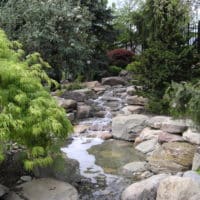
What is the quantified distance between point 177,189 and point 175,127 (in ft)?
9.90

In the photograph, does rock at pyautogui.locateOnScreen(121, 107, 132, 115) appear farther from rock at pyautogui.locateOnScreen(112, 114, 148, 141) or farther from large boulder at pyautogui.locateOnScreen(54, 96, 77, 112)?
large boulder at pyautogui.locateOnScreen(54, 96, 77, 112)

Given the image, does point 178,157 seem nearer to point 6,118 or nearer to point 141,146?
point 141,146

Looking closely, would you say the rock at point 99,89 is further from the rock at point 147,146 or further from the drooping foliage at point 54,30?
the rock at point 147,146

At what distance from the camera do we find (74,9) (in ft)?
43.1

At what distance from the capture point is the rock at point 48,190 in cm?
571

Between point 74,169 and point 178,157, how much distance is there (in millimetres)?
1765

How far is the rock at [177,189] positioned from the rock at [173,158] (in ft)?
4.97

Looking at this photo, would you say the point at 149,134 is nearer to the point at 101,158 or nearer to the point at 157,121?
the point at 157,121

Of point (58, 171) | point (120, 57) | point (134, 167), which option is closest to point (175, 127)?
point (134, 167)

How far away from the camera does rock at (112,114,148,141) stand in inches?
372

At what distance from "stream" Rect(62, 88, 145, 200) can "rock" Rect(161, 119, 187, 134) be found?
733mm

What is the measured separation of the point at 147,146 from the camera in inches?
337

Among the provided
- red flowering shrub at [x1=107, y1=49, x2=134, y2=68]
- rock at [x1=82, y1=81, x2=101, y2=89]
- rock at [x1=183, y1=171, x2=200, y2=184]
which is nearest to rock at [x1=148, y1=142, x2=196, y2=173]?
rock at [x1=183, y1=171, x2=200, y2=184]

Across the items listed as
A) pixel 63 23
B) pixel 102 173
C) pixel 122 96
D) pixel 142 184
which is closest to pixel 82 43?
pixel 63 23
